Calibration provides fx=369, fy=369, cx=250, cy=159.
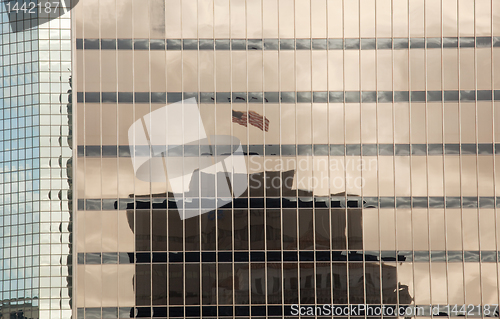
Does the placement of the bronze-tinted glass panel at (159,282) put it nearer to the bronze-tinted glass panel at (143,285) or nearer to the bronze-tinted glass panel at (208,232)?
the bronze-tinted glass panel at (143,285)

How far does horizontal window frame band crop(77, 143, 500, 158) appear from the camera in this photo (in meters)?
20.2

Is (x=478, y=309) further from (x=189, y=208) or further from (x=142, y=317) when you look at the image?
(x=142, y=317)

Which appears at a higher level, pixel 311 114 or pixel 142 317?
pixel 311 114

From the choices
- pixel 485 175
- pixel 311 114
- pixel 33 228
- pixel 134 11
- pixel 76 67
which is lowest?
pixel 33 228

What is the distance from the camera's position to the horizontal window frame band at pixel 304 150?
2019cm

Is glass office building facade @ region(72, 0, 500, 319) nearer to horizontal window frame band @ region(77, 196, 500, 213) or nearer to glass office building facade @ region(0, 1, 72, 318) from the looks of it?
horizontal window frame band @ region(77, 196, 500, 213)

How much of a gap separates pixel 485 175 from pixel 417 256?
5.82 meters

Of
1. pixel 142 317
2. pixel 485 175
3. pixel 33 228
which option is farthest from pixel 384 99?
pixel 33 228

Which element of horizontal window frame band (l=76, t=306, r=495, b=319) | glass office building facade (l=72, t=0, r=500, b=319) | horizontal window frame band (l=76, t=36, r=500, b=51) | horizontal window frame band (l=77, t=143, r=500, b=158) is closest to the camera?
horizontal window frame band (l=76, t=306, r=495, b=319)

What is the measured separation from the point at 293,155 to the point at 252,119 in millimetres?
2990

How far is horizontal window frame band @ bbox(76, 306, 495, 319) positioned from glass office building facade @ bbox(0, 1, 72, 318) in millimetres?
2534

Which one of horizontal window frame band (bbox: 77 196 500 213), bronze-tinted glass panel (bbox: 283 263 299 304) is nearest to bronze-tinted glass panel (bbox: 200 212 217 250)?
horizontal window frame band (bbox: 77 196 500 213)

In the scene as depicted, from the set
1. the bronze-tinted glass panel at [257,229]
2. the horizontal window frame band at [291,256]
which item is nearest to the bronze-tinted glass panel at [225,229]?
the horizontal window frame band at [291,256]

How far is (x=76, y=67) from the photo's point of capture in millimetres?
20281
